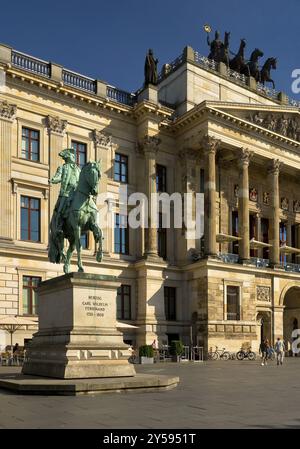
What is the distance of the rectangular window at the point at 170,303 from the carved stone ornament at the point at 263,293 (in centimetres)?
686

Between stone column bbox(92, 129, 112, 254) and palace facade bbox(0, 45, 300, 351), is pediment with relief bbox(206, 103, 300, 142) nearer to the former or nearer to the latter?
palace facade bbox(0, 45, 300, 351)

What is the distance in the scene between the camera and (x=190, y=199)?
46062 millimetres

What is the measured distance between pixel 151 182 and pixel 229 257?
347 inches

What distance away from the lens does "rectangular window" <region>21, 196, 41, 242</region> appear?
39438mm

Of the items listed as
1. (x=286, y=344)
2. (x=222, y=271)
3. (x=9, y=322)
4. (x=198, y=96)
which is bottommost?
(x=286, y=344)

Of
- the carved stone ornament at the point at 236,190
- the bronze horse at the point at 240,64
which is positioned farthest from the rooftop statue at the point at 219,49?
the carved stone ornament at the point at 236,190

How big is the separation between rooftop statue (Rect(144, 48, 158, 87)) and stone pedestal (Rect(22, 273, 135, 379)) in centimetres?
3137

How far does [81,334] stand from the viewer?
1725 centimetres

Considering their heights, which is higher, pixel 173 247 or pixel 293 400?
pixel 173 247

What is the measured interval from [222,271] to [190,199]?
6.63m

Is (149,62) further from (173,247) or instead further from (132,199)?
(173,247)
